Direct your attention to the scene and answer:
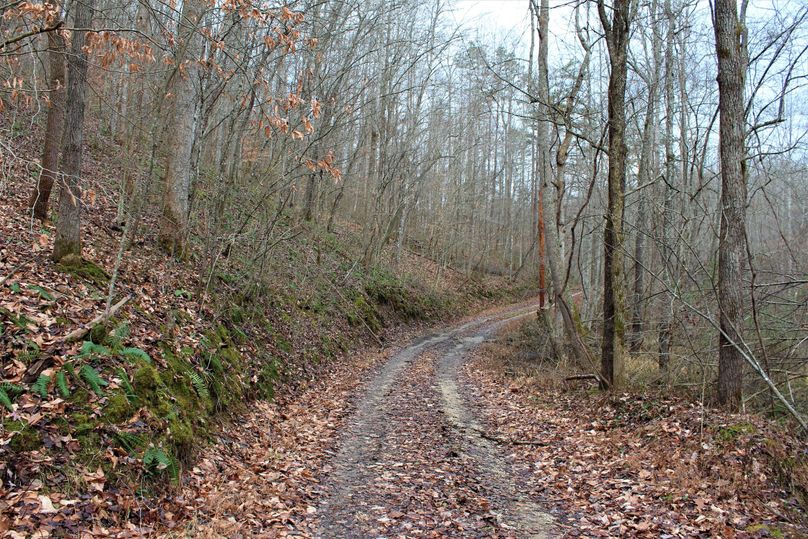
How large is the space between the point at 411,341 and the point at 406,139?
8.71 m

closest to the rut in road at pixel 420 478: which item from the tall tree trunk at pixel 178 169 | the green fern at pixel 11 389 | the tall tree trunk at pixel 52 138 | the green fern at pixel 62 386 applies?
the green fern at pixel 62 386

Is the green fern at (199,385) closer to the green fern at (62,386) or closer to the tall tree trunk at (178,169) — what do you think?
the green fern at (62,386)

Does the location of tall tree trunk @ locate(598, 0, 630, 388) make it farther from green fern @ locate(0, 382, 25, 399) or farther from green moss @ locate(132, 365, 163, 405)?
green fern @ locate(0, 382, 25, 399)

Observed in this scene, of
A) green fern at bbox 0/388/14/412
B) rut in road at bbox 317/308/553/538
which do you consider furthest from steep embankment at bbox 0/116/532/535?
rut in road at bbox 317/308/553/538

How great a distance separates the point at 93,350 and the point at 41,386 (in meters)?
0.80

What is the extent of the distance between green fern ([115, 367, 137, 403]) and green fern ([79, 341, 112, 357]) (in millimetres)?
232

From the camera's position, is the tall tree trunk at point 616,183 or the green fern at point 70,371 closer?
the green fern at point 70,371

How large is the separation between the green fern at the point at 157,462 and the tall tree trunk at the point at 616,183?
22.4 ft

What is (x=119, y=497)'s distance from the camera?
14.0ft

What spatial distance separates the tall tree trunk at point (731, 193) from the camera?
6.82m

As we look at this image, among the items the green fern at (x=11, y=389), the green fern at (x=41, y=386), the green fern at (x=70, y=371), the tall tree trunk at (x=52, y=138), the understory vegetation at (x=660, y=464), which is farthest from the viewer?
the tall tree trunk at (x=52, y=138)

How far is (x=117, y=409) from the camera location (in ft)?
16.5

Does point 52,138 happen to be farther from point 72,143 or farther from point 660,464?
point 660,464

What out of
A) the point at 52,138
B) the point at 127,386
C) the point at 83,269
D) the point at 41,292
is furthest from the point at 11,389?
the point at 52,138
